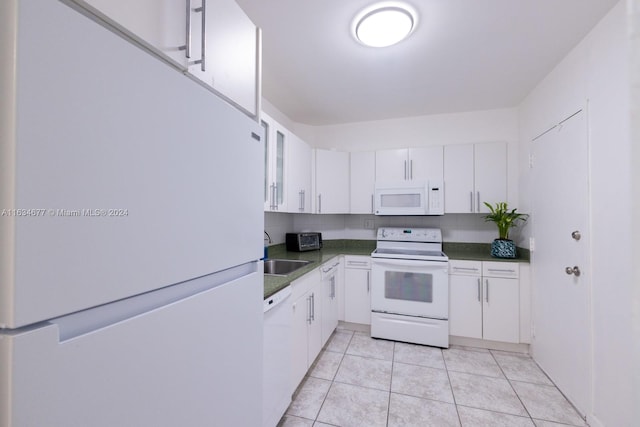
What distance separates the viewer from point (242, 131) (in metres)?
0.94

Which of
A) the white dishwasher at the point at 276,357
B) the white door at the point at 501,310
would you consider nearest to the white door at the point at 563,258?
the white door at the point at 501,310

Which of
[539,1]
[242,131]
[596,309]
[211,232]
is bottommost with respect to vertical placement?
[596,309]

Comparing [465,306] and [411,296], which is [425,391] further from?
[465,306]

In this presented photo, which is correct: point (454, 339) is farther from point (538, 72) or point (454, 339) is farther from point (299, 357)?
point (538, 72)

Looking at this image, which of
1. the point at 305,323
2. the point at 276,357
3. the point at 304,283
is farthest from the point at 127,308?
the point at 305,323

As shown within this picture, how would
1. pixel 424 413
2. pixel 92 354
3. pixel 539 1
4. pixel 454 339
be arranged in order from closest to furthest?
pixel 92 354 → pixel 539 1 → pixel 424 413 → pixel 454 339

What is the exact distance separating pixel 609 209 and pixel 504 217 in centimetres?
109

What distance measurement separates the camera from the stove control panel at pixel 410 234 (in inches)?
114

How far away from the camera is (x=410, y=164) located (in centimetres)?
290

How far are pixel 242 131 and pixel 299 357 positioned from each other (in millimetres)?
1546

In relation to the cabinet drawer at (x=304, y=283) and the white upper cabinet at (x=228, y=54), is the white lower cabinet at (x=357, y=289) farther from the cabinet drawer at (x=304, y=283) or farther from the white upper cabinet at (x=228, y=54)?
the white upper cabinet at (x=228, y=54)

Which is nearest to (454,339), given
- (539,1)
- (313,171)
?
(313,171)

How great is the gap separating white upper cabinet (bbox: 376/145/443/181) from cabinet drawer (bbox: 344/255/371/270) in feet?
3.04

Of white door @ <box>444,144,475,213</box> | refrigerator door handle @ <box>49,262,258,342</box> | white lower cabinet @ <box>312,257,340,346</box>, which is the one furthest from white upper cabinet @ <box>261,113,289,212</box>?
white door @ <box>444,144,475,213</box>
